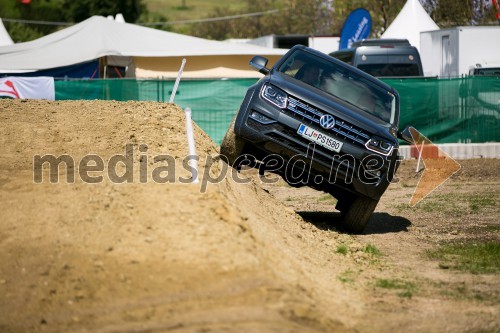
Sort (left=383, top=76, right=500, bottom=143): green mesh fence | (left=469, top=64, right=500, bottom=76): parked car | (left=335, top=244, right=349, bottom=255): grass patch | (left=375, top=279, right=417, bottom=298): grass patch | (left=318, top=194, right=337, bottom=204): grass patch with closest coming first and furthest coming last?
(left=375, top=279, right=417, bottom=298): grass patch → (left=335, top=244, right=349, bottom=255): grass patch → (left=318, top=194, right=337, bottom=204): grass patch → (left=383, top=76, right=500, bottom=143): green mesh fence → (left=469, top=64, right=500, bottom=76): parked car

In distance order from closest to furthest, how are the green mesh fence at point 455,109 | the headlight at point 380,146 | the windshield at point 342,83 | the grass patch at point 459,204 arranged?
the headlight at point 380,146 < the windshield at point 342,83 < the grass patch at point 459,204 < the green mesh fence at point 455,109

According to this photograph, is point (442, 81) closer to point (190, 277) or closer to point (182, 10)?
point (190, 277)

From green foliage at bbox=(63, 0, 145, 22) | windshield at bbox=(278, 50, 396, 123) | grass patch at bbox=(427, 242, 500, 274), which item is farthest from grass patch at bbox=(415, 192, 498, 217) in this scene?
green foliage at bbox=(63, 0, 145, 22)

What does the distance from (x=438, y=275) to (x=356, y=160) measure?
2107mm

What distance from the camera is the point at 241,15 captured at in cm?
7669

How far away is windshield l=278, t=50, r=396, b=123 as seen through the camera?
11891 mm

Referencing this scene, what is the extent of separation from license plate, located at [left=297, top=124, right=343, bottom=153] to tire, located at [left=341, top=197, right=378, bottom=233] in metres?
0.94

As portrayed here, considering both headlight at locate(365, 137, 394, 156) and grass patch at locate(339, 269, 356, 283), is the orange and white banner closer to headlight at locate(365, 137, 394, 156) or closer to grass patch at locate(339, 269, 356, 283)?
headlight at locate(365, 137, 394, 156)

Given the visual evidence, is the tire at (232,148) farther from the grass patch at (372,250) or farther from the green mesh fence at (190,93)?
the green mesh fence at (190,93)

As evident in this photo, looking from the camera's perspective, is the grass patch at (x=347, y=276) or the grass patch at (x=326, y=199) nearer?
the grass patch at (x=347, y=276)

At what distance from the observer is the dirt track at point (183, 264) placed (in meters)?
6.57

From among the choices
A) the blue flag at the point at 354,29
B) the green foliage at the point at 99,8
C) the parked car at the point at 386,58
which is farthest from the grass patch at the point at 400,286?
the green foliage at the point at 99,8

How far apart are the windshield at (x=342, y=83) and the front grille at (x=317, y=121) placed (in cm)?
98

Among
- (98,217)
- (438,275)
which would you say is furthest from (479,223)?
(98,217)
